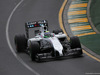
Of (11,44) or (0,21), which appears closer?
(11,44)

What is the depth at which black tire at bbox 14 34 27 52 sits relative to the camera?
79.7 ft

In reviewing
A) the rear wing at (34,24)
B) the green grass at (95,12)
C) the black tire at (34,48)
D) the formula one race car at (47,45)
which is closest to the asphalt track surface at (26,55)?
the formula one race car at (47,45)

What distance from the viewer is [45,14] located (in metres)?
33.8

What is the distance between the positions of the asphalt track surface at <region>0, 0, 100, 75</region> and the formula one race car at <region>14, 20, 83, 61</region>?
44 centimetres

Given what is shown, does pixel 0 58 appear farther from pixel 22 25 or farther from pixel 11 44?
pixel 22 25

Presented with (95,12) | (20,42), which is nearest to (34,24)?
(20,42)

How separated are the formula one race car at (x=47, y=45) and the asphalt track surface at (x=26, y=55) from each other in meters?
0.44

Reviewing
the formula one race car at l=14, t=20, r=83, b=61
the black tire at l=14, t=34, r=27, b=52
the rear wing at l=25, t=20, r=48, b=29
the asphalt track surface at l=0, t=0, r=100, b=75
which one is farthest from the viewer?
the rear wing at l=25, t=20, r=48, b=29

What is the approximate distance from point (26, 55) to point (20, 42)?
109 centimetres

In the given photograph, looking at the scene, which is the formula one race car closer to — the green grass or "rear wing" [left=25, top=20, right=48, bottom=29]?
"rear wing" [left=25, top=20, right=48, bottom=29]

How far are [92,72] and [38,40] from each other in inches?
205

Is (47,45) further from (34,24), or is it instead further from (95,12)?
(95,12)

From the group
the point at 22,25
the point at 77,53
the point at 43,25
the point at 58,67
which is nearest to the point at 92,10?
the point at 22,25

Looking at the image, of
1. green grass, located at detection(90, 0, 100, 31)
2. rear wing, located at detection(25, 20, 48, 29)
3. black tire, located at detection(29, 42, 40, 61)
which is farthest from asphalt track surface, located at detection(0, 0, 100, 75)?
green grass, located at detection(90, 0, 100, 31)
